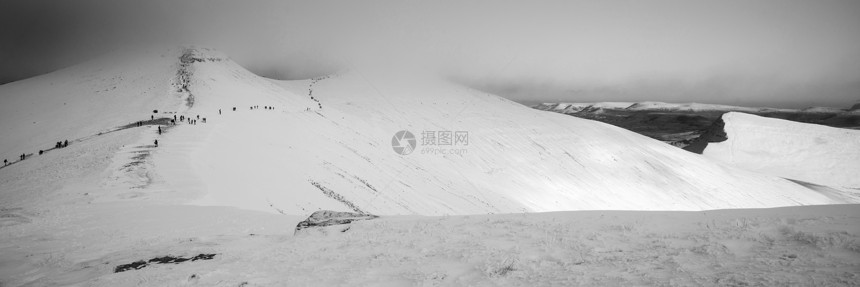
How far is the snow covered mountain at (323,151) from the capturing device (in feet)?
71.2

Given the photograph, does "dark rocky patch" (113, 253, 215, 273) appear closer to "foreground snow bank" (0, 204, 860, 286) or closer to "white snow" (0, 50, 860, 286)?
"foreground snow bank" (0, 204, 860, 286)

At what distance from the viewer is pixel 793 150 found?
10138cm

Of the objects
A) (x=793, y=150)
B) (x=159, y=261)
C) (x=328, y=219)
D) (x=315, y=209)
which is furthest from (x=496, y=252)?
(x=793, y=150)

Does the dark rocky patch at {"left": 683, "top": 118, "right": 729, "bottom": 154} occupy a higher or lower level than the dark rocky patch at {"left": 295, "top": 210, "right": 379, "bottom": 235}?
lower

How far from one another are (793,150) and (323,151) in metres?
124

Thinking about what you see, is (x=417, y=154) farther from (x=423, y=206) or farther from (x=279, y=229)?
(x=279, y=229)

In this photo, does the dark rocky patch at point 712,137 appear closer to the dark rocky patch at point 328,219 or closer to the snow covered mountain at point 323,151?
the snow covered mountain at point 323,151

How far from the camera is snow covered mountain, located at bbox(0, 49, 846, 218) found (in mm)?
21688

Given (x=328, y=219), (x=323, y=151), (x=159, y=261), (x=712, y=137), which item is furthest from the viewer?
(x=712, y=137)

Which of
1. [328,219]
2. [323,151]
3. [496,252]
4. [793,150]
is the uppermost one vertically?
[496,252]

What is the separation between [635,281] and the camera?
5.71 metres

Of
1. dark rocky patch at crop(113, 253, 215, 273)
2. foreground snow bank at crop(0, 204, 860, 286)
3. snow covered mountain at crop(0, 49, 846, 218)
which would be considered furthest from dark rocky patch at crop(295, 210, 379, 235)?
snow covered mountain at crop(0, 49, 846, 218)

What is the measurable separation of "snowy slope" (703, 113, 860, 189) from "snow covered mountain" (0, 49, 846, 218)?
18041mm

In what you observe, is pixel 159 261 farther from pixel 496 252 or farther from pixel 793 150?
pixel 793 150
